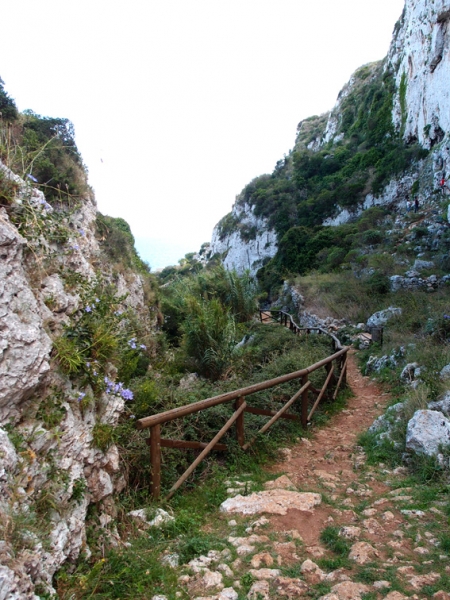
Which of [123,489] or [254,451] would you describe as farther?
[254,451]

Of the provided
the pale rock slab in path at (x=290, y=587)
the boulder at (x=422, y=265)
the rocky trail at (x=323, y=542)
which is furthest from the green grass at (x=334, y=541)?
the boulder at (x=422, y=265)

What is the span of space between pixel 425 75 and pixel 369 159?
861 centimetres

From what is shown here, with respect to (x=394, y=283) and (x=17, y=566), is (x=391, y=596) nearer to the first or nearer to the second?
(x=17, y=566)

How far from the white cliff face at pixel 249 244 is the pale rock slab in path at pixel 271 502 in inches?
1259

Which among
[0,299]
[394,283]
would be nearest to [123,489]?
[0,299]

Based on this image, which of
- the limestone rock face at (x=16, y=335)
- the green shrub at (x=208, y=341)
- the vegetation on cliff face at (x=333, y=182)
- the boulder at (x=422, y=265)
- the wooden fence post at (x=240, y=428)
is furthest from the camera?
the vegetation on cliff face at (x=333, y=182)

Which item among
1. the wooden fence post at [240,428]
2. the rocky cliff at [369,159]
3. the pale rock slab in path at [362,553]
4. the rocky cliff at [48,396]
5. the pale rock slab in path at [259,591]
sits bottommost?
the pale rock slab in path at [362,553]

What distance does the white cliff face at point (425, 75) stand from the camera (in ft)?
68.6

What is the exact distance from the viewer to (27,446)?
219 centimetres

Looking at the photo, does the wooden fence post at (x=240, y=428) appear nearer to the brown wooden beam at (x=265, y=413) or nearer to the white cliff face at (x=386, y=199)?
the brown wooden beam at (x=265, y=413)

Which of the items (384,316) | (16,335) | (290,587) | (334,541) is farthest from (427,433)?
(384,316)

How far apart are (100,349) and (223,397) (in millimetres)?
1438

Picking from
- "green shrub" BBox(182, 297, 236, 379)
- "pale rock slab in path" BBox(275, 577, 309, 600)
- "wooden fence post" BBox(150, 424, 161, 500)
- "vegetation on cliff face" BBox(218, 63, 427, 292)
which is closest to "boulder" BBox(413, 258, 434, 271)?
"vegetation on cliff face" BBox(218, 63, 427, 292)

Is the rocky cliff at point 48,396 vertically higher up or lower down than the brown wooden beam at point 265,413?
higher up
